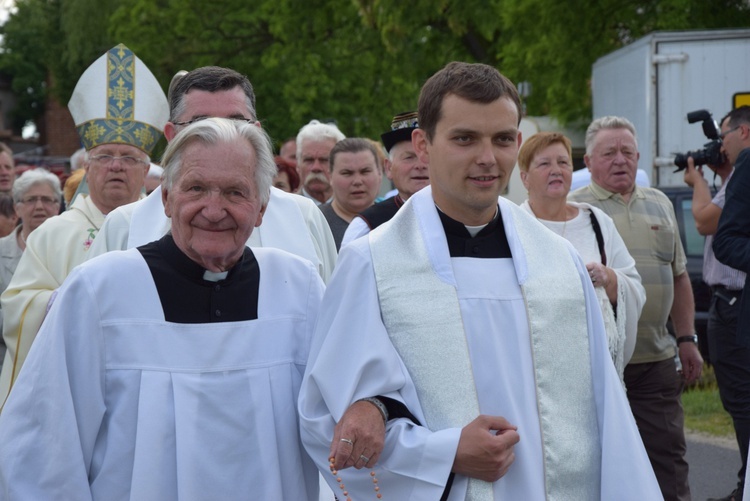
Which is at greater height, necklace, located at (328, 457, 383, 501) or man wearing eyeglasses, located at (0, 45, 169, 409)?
man wearing eyeglasses, located at (0, 45, 169, 409)

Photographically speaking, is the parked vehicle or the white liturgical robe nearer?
the white liturgical robe

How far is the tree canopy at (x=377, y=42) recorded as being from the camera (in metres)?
17.4

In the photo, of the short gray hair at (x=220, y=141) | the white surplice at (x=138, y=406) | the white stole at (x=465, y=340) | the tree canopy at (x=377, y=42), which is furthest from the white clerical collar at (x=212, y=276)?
the tree canopy at (x=377, y=42)

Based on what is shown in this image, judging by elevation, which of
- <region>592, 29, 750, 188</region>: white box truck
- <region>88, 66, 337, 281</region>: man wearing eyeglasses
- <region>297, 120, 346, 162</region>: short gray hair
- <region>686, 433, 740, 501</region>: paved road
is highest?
<region>592, 29, 750, 188</region>: white box truck

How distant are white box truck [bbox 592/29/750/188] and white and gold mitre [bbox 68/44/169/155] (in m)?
7.81

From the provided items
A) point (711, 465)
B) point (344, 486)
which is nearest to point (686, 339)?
point (711, 465)

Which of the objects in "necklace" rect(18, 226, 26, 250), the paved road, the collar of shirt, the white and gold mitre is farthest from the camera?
the paved road

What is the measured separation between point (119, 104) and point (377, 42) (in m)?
17.3

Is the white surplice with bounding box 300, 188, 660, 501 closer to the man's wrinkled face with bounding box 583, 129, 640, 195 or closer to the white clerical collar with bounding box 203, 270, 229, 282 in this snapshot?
the white clerical collar with bounding box 203, 270, 229, 282

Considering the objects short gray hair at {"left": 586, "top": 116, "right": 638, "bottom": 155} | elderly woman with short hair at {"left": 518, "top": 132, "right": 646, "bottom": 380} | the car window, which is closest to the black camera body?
short gray hair at {"left": 586, "top": 116, "right": 638, "bottom": 155}

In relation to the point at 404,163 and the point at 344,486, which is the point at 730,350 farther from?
the point at 344,486

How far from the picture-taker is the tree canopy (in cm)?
1742

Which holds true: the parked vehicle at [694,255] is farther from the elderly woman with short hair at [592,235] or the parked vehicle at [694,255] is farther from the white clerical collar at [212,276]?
the white clerical collar at [212,276]

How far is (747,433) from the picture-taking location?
6250 millimetres
